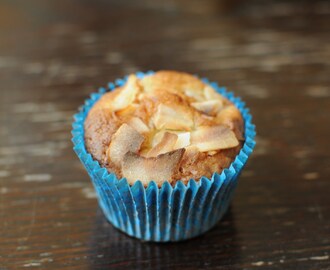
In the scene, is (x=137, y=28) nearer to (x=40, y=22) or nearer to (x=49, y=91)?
(x=40, y=22)

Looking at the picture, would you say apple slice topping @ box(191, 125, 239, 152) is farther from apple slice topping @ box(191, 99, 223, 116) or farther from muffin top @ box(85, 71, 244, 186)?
apple slice topping @ box(191, 99, 223, 116)

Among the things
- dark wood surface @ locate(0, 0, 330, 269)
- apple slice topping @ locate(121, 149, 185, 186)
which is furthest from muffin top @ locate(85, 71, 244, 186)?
dark wood surface @ locate(0, 0, 330, 269)

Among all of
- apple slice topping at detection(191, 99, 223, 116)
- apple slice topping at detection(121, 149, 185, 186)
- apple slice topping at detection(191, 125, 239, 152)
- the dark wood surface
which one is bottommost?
the dark wood surface

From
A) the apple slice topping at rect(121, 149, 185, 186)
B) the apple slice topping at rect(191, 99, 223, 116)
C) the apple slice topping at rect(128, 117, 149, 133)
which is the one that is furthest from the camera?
the apple slice topping at rect(191, 99, 223, 116)

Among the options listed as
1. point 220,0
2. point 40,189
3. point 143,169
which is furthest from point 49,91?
point 220,0

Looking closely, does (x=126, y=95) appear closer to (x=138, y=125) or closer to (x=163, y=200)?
(x=138, y=125)

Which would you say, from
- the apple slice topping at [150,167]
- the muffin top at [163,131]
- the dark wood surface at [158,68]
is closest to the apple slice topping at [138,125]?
the muffin top at [163,131]

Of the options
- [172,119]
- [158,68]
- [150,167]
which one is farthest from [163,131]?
[158,68]
